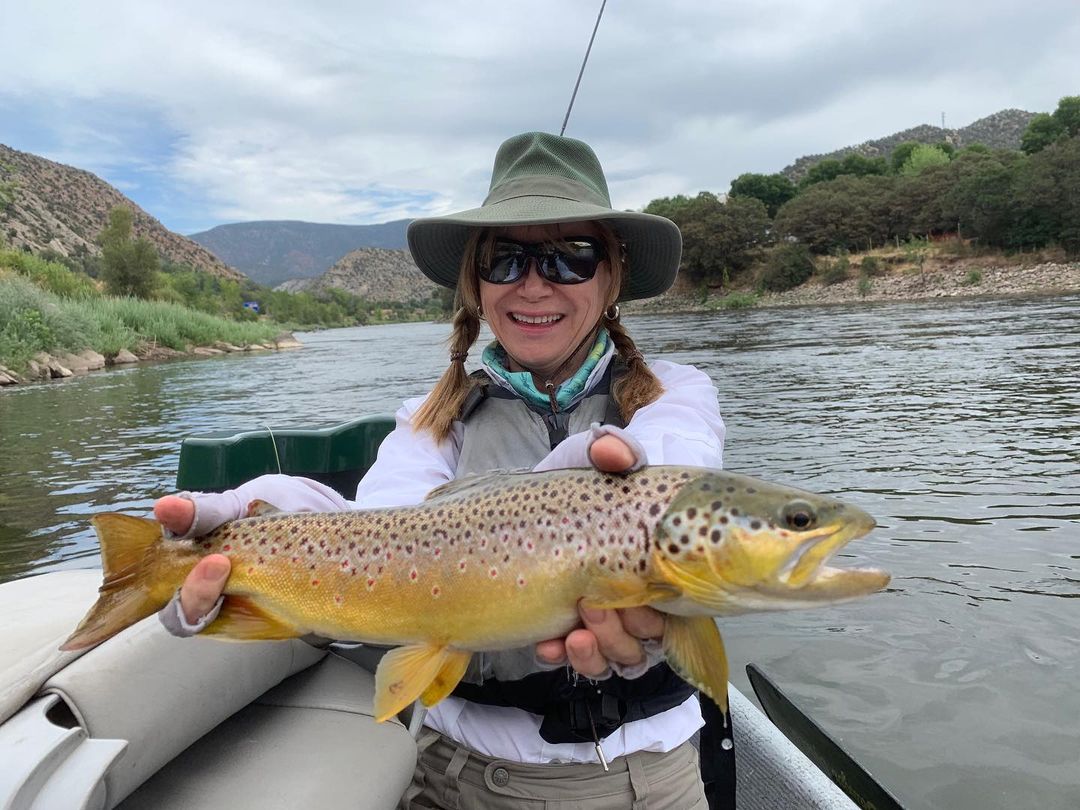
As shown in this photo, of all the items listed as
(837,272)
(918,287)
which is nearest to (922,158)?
(837,272)

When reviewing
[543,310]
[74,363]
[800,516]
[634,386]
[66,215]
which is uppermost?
[66,215]

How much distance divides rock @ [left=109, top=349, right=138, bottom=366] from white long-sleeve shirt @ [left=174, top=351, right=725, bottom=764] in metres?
35.7

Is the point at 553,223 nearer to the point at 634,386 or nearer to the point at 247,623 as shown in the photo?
the point at 634,386

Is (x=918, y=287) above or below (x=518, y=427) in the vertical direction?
below

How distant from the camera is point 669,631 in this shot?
1.91 meters

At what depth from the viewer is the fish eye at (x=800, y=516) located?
1752 mm

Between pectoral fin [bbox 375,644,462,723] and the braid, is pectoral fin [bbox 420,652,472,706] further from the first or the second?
the braid

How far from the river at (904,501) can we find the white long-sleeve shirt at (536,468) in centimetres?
278

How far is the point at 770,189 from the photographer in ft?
320

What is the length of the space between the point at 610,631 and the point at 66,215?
16307 cm

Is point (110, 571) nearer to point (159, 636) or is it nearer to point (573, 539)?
point (159, 636)

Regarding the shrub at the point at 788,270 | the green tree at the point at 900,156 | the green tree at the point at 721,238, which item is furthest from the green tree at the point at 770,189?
the shrub at the point at 788,270

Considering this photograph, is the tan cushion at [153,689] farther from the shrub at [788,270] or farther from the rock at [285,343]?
the shrub at [788,270]

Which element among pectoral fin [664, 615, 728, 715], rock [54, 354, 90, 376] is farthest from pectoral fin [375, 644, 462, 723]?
rock [54, 354, 90, 376]
